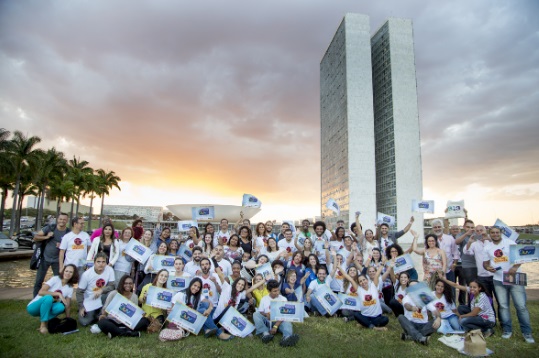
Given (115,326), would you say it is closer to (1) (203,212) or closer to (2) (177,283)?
(2) (177,283)

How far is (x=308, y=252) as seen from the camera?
9.41m

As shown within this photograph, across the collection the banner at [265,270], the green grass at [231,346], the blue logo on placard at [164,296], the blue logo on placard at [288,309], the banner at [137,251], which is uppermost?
the banner at [137,251]

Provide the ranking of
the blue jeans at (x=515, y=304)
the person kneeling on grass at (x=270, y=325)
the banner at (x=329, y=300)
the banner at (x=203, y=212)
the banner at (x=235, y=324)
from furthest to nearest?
the banner at (x=203, y=212) → the banner at (x=329, y=300) → the blue jeans at (x=515, y=304) → the banner at (x=235, y=324) → the person kneeling on grass at (x=270, y=325)

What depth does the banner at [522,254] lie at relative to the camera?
6944mm

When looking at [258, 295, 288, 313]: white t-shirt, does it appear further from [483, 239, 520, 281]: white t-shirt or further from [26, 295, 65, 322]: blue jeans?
[483, 239, 520, 281]: white t-shirt

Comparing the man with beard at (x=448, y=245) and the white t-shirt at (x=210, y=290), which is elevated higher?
the man with beard at (x=448, y=245)

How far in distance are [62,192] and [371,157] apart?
58.6 m

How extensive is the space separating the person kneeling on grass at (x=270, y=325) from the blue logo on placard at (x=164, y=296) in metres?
1.84

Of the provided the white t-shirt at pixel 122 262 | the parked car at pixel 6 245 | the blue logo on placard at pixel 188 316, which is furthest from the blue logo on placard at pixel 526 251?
the parked car at pixel 6 245

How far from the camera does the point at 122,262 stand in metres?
8.40

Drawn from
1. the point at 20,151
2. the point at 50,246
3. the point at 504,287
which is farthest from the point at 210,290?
the point at 20,151

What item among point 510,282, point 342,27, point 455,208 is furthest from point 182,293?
point 342,27

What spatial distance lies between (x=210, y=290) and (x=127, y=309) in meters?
1.76

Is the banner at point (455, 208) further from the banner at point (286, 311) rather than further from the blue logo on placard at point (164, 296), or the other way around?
the blue logo on placard at point (164, 296)
